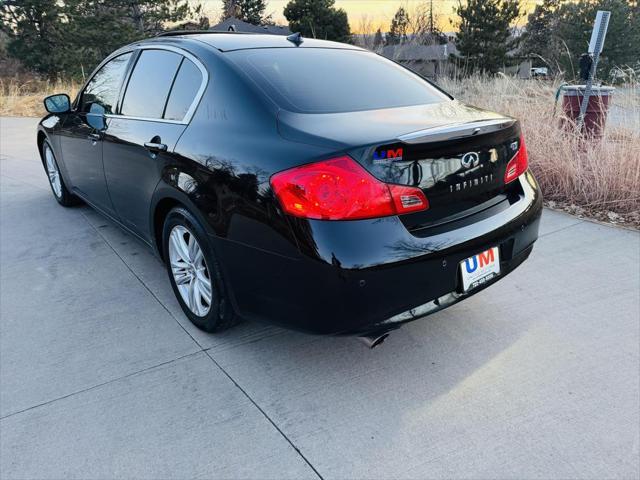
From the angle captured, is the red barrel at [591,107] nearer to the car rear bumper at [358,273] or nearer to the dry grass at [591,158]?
the dry grass at [591,158]

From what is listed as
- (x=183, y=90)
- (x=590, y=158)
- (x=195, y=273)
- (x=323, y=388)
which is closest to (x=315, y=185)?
(x=323, y=388)

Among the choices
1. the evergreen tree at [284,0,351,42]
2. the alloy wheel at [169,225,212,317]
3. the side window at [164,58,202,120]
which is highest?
the evergreen tree at [284,0,351,42]

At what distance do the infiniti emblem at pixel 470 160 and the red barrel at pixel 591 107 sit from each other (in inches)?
158

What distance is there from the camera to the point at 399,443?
1.96m

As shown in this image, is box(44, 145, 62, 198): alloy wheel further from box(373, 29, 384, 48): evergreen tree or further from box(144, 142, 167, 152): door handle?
box(373, 29, 384, 48): evergreen tree

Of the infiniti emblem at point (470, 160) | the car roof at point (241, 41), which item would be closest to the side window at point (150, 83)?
the car roof at point (241, 41)

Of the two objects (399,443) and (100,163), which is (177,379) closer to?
(399,443)

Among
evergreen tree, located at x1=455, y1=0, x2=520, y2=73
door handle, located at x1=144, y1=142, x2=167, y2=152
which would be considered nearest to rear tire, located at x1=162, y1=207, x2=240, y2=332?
door handle, located at x1=144, y1=142, x2=167, y2=152

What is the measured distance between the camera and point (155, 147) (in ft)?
8.93

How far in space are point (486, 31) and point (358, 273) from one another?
38.9 meters

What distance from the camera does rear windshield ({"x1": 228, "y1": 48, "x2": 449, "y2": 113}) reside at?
2.35 m

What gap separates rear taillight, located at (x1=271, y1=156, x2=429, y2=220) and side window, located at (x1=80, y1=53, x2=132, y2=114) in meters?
2.20

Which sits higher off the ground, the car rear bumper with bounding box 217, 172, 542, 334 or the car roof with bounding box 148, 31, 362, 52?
the car roof with bounding box 148, 31, 362, 52

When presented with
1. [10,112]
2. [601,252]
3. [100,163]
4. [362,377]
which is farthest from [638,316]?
[10,112]
